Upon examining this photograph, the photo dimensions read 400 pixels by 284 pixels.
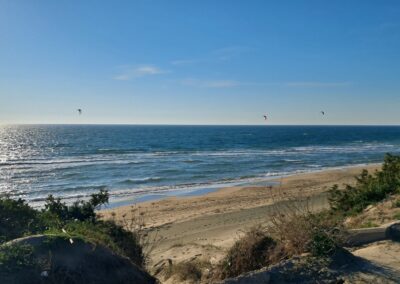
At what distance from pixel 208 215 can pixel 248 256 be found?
32.8 ft

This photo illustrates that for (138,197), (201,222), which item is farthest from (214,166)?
(201,222)

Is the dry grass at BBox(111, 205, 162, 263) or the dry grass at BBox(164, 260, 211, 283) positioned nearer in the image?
the dry grass at BBox(164, 260, 211, 283)

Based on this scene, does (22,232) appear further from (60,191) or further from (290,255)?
(60,191)

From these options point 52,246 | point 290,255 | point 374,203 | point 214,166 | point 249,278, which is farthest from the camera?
point 214,166

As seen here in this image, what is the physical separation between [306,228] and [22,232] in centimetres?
437

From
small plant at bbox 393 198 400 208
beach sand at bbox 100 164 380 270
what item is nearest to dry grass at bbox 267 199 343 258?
beach sand at bbox 100 164 380 270

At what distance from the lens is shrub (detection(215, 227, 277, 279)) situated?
6355 mm

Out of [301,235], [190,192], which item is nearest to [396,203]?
[301,235]

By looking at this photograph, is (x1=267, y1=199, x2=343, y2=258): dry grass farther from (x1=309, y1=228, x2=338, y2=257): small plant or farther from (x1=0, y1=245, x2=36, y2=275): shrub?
(x1=0, y1=245, x2=36, y2=275): shrub

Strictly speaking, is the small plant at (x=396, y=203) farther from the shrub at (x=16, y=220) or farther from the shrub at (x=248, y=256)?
the shrub at (x=16, y=220)

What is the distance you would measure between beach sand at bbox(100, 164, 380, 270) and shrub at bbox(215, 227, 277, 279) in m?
1.56

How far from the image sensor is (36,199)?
73.7 ft

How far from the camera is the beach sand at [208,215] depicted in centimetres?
1067

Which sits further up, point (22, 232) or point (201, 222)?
point (22, 232)
